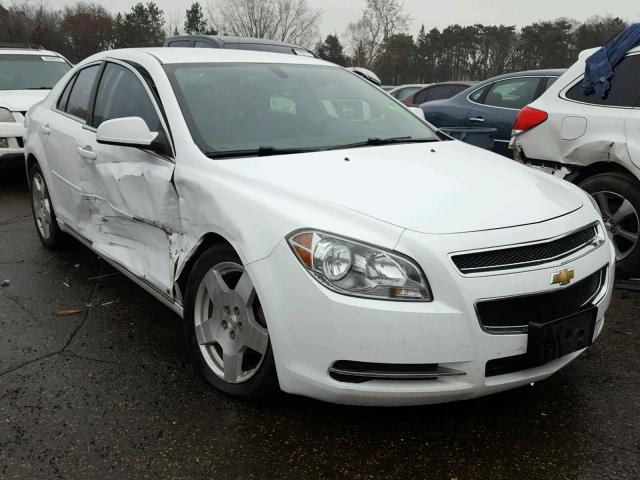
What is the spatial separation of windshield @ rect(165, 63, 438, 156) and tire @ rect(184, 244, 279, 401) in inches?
24.4

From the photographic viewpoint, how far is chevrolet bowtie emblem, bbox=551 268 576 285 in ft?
7.51

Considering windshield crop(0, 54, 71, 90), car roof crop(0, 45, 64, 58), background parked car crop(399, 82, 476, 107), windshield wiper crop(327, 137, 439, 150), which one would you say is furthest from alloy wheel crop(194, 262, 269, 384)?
background parked car crop(399, 82, 476, 107)

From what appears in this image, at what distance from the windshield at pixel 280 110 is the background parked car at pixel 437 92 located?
7.13 metres

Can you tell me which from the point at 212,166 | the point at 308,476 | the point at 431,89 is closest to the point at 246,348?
the point at 308,476

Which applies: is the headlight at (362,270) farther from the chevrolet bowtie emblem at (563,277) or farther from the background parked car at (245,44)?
the background parked car at (245,44)

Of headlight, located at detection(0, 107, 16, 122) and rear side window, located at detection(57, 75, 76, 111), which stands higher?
rear side window, located at detection(57, 75, 76, 111)

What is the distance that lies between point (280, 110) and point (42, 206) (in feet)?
8.97

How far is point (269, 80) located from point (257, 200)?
4.22 ft

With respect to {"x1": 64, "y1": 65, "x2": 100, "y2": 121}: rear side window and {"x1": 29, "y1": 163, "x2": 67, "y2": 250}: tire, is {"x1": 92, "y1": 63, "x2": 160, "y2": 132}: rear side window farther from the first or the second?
{"x1": 29, "y1": 163, "x2": 67, "y2": 250}: tire

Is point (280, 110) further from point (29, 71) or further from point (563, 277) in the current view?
point (29, 71)

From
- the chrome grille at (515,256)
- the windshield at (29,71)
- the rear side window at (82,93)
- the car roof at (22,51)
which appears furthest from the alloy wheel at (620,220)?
the car roof at (22,51)

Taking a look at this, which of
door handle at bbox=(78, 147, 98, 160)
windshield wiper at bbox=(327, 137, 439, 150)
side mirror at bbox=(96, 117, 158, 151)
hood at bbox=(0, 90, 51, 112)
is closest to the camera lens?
side mirror at bbox=(96, 117, 158, 151)

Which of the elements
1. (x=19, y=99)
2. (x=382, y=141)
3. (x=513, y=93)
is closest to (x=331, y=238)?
(x=382, y=141)

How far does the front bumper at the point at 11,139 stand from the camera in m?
7.49
